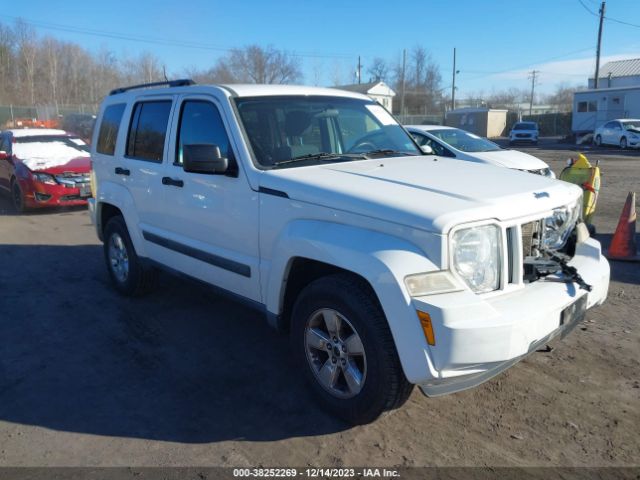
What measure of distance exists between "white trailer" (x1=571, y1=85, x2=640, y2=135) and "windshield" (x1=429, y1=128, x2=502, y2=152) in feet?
96.1

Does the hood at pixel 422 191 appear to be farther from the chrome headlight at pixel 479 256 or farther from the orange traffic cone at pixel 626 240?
the orange traffic cone at pixel 626 240

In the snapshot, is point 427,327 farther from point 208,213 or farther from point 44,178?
point 44,178

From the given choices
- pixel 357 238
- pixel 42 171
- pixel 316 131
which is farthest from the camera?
pixel 42 171

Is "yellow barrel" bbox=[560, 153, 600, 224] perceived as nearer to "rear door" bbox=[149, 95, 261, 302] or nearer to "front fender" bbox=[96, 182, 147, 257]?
"rear door" bbox=[149, 95, 261, 302]

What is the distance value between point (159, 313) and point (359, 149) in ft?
8.50

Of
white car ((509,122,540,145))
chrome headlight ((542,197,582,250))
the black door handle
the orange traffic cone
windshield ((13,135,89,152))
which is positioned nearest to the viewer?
chrome headlight ((542,197,582,250))

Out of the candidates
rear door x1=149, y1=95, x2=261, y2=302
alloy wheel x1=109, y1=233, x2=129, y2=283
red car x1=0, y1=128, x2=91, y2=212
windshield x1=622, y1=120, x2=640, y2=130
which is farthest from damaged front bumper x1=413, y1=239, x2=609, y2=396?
windshield x1=622, y1=120, x2=640, y2=130

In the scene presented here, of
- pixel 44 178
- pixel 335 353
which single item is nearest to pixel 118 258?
pixel 335 353

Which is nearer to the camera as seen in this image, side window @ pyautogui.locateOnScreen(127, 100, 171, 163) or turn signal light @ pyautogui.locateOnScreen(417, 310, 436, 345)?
turn signal light @ pyautogui.locateOnScreen(417, 310, 436, 345)

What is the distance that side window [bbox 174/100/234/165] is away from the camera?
162 inches

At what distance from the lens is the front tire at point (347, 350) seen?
2996mm

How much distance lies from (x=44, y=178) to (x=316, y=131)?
8.45m

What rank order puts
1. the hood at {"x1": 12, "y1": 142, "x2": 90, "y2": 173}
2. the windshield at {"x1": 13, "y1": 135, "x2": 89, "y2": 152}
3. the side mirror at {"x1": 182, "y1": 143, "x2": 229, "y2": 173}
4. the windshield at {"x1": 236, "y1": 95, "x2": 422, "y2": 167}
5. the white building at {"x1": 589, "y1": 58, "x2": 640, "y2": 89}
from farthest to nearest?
the white building at {"x1": 589, "y1": 58, "x2": 640, "y2": 89}
the windshield at {"x1": 13, "y1": 135, "x2": 89, "y2": 152}
the hood at {"x1": 12, "y1": 142, "x2": 90, "y2": 173}
the windshield at {"x1": 236, "y1": 95, "x2": 422, "y2": 167}
the side mirror at {"x1": 182, "y1": 143, "x2": 229, "y2": 173}

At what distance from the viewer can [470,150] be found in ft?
34.3
